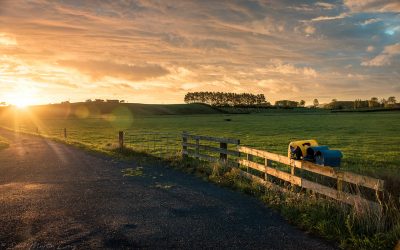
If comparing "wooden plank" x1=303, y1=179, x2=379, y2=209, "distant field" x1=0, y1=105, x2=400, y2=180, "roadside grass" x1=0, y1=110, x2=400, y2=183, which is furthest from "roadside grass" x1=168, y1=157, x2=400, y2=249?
"distant field" x1=0, y1=105, x2=400, y2=180

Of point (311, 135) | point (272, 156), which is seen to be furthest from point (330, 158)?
point (311, 135)

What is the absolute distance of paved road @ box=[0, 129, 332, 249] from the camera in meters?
6.95

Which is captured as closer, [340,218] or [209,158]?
[340,218]

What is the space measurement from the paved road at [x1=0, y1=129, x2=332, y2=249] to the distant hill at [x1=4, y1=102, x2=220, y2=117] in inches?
5058

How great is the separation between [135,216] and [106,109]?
14273 cm

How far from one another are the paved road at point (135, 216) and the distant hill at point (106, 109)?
421ft

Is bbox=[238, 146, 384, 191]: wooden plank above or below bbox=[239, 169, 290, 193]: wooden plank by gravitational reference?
above

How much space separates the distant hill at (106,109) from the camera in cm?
14050

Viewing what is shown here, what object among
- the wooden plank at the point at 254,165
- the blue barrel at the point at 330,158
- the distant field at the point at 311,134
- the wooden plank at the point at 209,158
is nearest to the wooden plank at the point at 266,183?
the wooden plank at the point at 254,165

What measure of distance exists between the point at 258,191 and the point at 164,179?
387 centimetres

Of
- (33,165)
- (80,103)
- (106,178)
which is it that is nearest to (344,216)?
(106,178)

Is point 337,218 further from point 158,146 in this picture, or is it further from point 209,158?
point 158,146

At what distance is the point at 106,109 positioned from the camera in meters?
147

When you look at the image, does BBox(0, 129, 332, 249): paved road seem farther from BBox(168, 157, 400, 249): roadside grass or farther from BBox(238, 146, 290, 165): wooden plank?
BBox(238, 146, 290, 165): wooden plank
